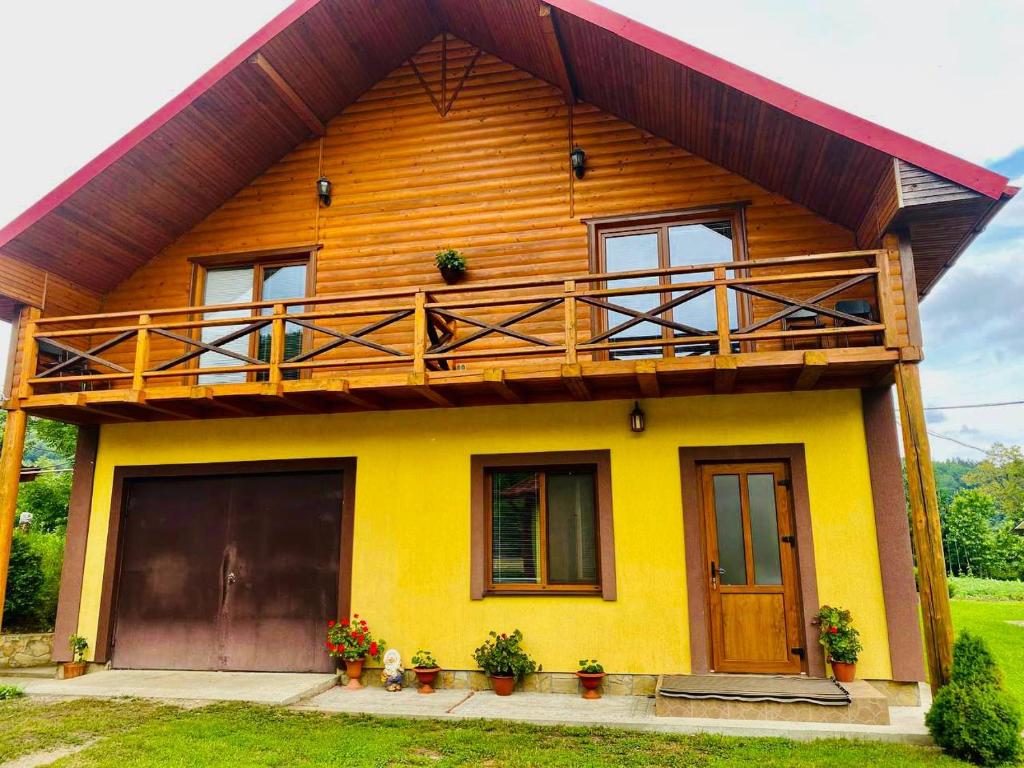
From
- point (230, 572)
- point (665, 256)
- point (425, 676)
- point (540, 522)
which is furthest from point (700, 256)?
point (230, 572)

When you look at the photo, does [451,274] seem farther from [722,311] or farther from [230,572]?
[230,572]

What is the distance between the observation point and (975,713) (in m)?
5.46

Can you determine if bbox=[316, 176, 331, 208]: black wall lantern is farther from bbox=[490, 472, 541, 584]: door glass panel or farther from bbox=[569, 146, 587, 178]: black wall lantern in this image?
bbox=[490, 472, 541, 584]: door glass panel

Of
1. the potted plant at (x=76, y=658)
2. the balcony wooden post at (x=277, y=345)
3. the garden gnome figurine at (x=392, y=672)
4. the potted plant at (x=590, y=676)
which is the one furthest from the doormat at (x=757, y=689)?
the potted plant at (x=76, y=658)

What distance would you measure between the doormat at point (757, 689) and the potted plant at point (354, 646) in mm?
3111

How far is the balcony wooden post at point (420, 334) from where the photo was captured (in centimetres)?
756

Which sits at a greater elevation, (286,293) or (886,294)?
(286,293)

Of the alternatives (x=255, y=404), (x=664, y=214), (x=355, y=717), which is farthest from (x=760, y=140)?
(x=355, y=717)

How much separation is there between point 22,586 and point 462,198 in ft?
25.9

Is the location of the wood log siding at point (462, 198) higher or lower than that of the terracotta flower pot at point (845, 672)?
higher

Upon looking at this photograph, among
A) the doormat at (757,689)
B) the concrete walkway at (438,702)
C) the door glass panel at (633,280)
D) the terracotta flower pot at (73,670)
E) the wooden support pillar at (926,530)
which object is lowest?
the concrete walkway at (438,702)

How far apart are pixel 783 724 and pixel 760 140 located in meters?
5.60

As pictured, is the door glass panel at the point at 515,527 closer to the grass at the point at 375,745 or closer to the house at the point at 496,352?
the house at the point at 496,352

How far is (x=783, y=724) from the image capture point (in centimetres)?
620
